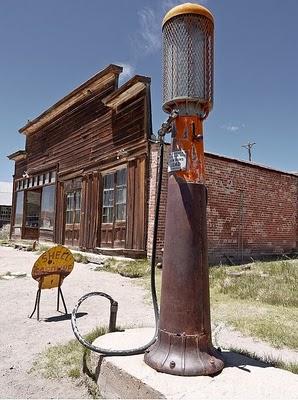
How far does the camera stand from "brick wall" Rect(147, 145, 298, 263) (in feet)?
39.9

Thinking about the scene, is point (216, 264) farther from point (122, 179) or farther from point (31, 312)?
point (31, 312)

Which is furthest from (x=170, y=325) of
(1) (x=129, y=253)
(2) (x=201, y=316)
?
(1) (x=129, y=253)

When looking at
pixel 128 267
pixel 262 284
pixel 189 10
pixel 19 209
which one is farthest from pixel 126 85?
pixel 19 209

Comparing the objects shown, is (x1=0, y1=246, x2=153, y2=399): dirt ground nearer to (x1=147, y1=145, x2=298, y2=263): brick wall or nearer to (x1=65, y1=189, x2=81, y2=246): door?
(x1=147, y1=145, x2=298, y2=263): brick wall

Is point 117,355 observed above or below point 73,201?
below

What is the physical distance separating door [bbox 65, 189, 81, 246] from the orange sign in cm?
868

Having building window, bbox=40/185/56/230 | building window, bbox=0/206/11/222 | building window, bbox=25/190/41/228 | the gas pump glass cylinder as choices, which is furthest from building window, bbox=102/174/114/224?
building window, bbox=0/206/11/222

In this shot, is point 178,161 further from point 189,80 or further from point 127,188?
point 127,188

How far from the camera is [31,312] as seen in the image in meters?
6.09

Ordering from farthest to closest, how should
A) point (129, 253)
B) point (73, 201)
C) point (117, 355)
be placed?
point (73, 201), point (129, 253), point (117, 355)

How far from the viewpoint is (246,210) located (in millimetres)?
13258

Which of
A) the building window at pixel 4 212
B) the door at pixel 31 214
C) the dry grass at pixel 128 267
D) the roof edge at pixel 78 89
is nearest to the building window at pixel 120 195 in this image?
the dry grass at pixel 128 267

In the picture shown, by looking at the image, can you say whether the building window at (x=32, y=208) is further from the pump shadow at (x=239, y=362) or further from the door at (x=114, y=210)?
the pump shadow at (x=239, y=362)

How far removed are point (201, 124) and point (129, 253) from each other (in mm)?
8778
